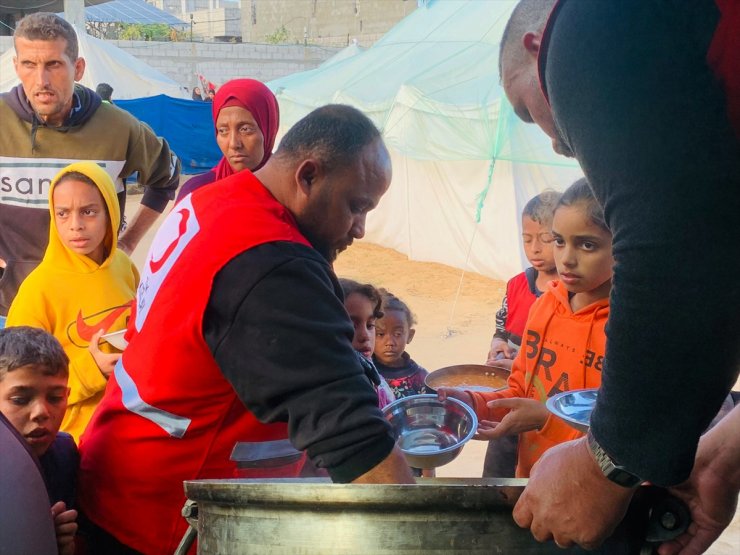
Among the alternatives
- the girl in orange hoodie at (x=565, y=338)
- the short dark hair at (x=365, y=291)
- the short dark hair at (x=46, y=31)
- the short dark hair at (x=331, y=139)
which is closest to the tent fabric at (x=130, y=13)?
the short dark hair at (x=46, y=31)

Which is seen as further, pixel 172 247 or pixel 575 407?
pixel 575 407

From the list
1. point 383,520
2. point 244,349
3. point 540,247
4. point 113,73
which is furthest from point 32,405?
point 113,73

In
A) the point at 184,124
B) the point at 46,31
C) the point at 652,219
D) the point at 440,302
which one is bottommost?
the point at 440,302

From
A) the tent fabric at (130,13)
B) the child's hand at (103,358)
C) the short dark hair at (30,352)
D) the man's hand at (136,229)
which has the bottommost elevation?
the child's hand at (103,358)

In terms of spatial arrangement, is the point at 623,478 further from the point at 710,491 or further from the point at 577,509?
the point at 710,491

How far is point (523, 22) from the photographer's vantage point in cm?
198

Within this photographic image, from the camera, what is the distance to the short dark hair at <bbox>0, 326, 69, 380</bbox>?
2.20 m

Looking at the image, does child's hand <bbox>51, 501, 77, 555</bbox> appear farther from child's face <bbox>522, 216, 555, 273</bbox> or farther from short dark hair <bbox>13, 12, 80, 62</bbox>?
short dark hair <bbox>13, 12, 80, 62</bbox>

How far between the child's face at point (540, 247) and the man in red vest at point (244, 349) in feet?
5.89

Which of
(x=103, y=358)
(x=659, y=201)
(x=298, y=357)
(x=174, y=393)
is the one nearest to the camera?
(x=659, y=201)

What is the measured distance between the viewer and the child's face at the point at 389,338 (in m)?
3.46

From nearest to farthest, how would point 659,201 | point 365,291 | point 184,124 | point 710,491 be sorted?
point 659,201, point 710,491, point 365,291, point 184,124

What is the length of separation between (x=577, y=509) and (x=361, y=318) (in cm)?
187

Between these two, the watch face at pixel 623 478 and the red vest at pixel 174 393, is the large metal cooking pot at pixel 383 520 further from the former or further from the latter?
the red vest at pixel 174 393
